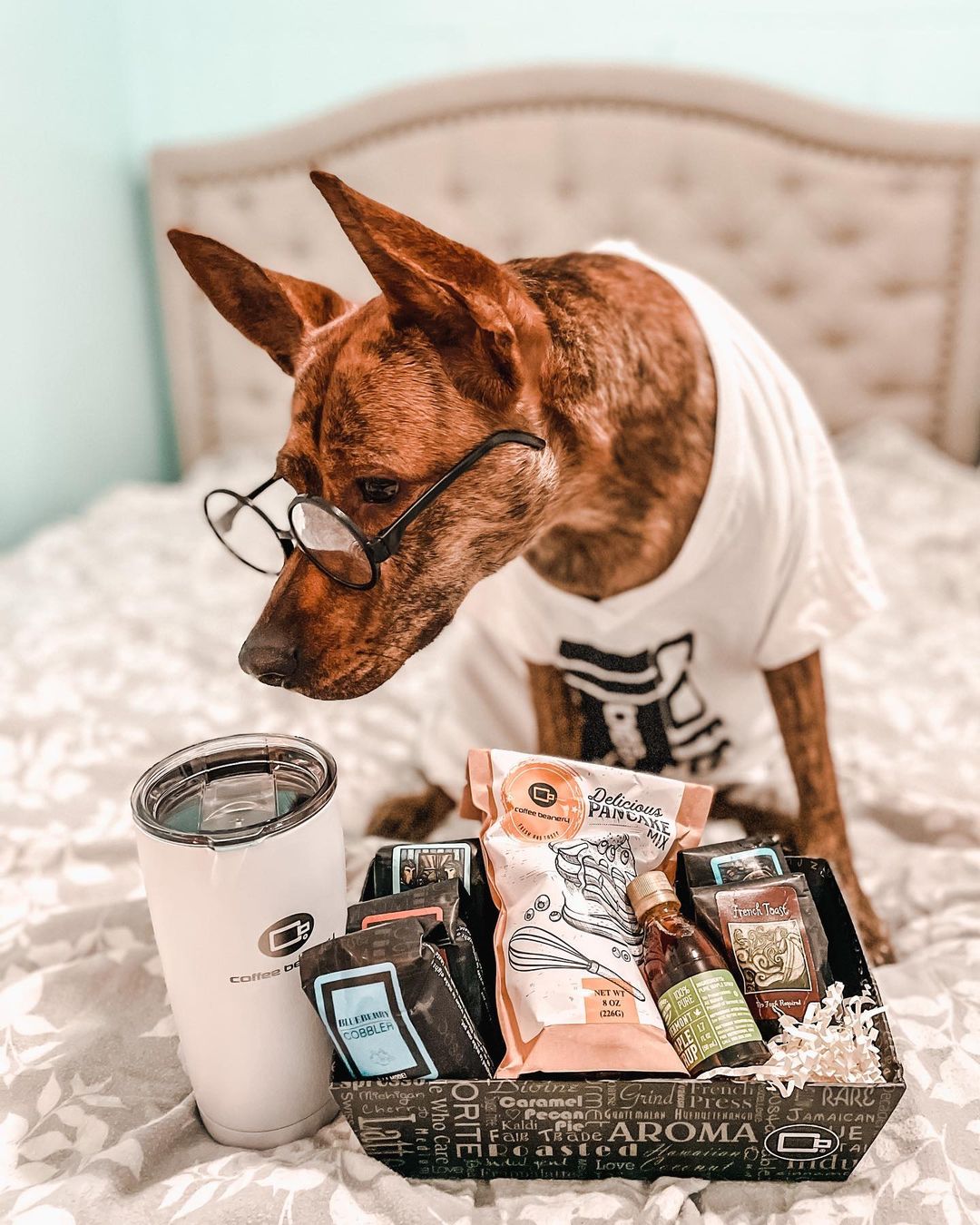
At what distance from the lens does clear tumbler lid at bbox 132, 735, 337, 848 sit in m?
0.65

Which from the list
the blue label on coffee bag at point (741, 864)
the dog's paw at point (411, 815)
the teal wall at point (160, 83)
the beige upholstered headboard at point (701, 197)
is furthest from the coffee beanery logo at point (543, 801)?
the teal wall at point (160, 83)

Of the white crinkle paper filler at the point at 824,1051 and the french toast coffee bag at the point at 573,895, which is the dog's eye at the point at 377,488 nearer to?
the french toast coffee bag at the point at 573,895

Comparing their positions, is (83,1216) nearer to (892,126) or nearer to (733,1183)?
(733,1183)

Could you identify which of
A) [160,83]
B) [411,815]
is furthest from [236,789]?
[160,83]

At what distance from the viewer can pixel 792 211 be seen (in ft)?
7.44

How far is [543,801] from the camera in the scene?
0.76 m

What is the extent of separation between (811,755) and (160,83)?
2381mm

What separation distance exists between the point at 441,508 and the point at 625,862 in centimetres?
30

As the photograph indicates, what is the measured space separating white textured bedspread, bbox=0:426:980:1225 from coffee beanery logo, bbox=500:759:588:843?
0.24 meters

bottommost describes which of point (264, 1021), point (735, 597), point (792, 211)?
point (264, 1021)

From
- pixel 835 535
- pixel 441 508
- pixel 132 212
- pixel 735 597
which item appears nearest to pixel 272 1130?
pixel 441 508

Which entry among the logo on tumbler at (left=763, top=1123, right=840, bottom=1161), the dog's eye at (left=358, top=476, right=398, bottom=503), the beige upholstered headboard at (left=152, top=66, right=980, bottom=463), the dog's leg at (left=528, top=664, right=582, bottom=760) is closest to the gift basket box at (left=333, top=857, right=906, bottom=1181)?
the logo on tumbler at (left=763, top=1123, right=840, bottom=1161)

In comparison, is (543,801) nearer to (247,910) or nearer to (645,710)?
(247,910)

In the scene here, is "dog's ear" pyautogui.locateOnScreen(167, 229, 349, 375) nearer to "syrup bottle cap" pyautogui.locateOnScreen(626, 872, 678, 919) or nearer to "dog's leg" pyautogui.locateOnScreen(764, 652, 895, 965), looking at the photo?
"syrup bottle cap" pyautogui.locateOnScreen(626, 872, 678, 919)
